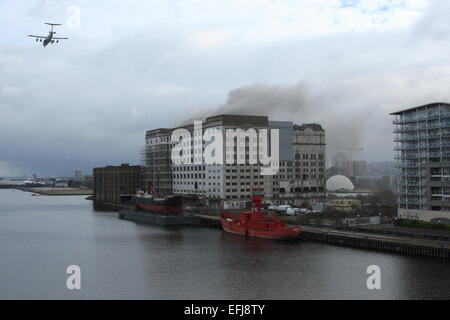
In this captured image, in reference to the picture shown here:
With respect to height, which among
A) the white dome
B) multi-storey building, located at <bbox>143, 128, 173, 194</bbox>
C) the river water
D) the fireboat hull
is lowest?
the river water

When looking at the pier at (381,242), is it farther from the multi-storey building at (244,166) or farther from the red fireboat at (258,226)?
the multi-storey building at (244,166)

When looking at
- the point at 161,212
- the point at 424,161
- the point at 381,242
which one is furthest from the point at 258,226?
the point at 161,212

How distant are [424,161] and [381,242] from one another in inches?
522

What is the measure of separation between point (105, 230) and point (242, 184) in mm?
28752

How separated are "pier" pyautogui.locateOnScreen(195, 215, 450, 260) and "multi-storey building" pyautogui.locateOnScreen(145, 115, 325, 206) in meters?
30.9

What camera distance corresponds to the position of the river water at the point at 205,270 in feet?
86.1

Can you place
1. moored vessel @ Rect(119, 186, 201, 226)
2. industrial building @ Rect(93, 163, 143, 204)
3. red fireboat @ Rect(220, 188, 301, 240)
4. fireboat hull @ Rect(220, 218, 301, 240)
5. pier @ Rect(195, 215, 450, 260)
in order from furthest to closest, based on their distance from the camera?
1. industrial building @ Rect(93, 163, 143, 204)
2. moored vessel @ Rect(119, 186, 201, 226)
3. red fireboat @ Rect(220, 188, 301, 240)
4. fireboat hull @ Rect(220, 218, 301, 240)
5. pier @ Rect(195, 215, 450, 260)

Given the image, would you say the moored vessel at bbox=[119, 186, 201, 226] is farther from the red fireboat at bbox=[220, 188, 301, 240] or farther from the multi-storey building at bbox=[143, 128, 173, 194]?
the multi-storey building at bbox=[143, 128, 173, 194]

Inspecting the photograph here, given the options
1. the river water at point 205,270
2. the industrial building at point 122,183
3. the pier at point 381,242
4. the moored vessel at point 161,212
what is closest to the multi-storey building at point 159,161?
the industrial building at point 122,183

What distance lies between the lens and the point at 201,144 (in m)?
82.5

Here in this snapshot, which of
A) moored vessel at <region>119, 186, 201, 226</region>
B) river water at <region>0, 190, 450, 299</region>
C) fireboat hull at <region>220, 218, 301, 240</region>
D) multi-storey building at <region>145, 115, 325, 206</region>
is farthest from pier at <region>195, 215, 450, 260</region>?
multi-storey building at <region>145, 115, 325, 206</region>

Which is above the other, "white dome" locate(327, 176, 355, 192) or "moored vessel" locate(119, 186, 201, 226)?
"white dome" locate(327, 176, 355, 192)

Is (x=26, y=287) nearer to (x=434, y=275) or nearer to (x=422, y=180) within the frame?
(x=434, y=275)

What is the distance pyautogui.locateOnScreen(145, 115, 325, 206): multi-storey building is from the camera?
78875mm
